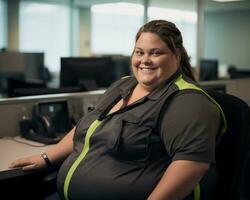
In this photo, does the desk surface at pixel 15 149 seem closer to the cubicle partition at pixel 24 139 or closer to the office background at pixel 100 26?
the cubicle partition at pixel 24 139

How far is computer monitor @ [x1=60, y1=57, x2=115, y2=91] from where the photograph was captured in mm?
2604

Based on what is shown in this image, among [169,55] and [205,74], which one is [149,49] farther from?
→ [205,74]

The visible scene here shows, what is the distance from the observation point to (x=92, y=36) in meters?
8.75

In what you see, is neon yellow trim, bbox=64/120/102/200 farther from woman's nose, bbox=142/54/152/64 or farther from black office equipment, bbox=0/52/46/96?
black office equipment, bbox=0/52/46/96

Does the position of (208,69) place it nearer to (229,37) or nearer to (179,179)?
(179,179)

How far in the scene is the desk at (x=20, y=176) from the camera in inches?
61.2

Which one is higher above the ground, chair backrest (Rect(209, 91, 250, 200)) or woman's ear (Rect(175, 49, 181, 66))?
woman's ear (Rect(175, 49, 181, 66))

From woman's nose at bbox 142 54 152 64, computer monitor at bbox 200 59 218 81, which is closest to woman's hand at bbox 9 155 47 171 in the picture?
woman's nose at bbox 142 54 152 64

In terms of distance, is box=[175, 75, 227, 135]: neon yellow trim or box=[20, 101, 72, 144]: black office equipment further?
box=[20, 101, 72, 144]: black office equipment

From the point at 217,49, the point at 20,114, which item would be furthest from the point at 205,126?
the point at 217,49

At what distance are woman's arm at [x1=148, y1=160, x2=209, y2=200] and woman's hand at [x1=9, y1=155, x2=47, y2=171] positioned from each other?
550 millimetres

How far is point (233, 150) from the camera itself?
4.74 ft

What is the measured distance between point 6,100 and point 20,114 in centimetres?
11

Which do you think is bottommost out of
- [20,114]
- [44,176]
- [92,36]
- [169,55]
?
[44,176]
